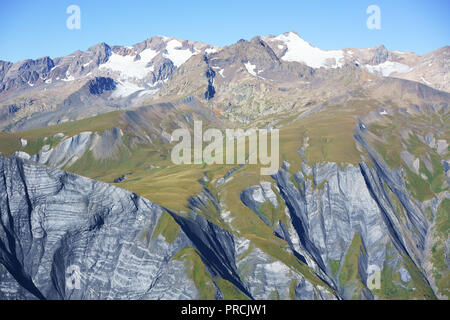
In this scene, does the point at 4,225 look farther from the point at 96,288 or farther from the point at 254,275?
the point at 254,275

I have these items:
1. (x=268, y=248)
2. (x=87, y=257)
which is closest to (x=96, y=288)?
(x=87, y=257)

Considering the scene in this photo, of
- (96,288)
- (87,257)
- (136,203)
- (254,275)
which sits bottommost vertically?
(254,275)
